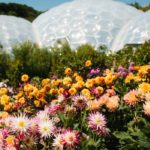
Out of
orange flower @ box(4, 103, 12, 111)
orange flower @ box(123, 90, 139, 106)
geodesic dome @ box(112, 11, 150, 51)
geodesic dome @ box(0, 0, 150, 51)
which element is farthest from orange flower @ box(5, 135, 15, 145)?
geodesic dome @ box(0, 0, 150, 51)

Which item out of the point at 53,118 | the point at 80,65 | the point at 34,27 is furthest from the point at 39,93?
the point at 34,27

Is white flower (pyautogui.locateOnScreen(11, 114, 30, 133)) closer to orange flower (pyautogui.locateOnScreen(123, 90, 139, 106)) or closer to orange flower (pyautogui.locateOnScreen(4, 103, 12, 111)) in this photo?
orange flower (pyautogui.locateOnScreen(123, 90, 139, 106))

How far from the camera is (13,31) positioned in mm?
16797

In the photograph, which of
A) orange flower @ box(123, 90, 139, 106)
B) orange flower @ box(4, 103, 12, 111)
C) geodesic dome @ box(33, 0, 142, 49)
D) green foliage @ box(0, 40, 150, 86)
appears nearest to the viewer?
orange flower @ box(123, 90, 139, 106)

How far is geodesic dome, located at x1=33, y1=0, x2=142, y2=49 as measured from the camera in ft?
53.8

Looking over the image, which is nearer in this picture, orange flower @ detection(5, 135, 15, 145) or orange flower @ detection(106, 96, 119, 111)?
orange flower @ detection(5, 135, 15, 145)

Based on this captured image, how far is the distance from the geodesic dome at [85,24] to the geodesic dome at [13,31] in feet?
1.52

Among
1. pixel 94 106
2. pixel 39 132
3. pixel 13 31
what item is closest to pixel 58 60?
pixel 13 31

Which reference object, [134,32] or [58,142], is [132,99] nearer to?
[58,142]

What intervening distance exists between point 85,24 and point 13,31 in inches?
100.0

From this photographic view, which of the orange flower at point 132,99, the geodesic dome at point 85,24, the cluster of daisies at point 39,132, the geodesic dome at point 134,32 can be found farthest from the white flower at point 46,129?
the geodesic dome at point 85,24

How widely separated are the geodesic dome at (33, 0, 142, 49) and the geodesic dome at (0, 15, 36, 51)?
0.46m

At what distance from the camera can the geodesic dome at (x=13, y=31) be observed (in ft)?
53.0

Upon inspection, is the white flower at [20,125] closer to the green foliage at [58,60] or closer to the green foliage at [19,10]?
the green foliage at [58,60]
